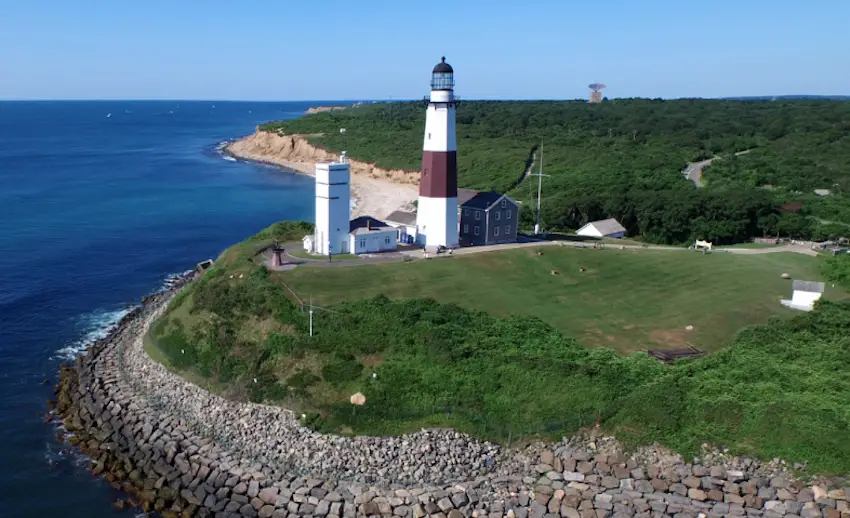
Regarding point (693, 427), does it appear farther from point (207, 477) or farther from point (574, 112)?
point (574, 112)

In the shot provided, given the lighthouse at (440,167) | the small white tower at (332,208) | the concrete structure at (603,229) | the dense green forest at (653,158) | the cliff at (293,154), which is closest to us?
the small white tower at (332,208)

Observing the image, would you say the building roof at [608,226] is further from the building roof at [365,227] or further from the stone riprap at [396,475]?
the stone riprap at [396,475]

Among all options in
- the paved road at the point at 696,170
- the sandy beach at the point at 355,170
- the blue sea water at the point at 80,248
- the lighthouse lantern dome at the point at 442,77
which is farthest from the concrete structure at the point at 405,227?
the paved road at the point at 696,170

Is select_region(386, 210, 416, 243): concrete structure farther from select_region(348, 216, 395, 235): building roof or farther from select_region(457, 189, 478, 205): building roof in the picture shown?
select_region(457, 189, 478, 205): building roof

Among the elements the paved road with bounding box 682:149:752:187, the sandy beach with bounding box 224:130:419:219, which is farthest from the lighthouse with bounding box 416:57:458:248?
the paved road with bounding box 682:149:752:187

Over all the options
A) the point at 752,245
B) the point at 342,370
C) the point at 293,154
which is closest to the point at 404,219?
the point at 342,370

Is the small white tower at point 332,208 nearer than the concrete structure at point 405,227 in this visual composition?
Yes
